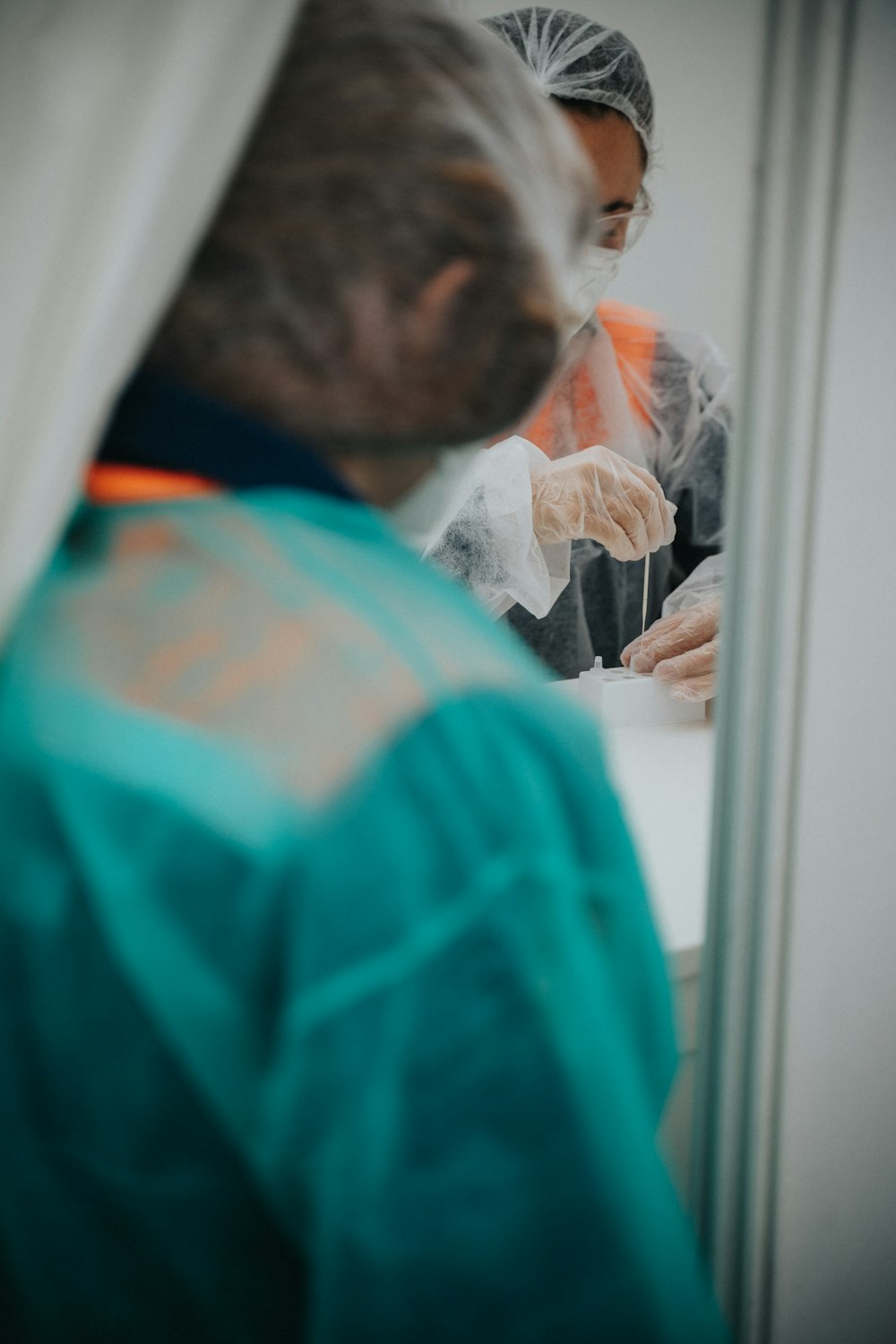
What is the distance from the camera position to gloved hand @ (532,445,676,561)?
1423 millimetres

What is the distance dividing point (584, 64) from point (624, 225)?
20cm

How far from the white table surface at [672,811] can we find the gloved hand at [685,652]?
71 millimetres

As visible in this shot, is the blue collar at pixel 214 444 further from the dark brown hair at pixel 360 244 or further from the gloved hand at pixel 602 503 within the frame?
the gloved hand at pixel 602 503

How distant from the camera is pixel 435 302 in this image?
1.30 feet

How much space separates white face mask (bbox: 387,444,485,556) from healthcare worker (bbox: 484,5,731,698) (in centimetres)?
85

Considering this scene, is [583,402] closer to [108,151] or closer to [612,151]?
[612,151]

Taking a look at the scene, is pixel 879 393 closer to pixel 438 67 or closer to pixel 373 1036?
pixel 438 67

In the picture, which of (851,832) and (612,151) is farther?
(612,151)

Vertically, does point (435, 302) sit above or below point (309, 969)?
above

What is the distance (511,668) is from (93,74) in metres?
0.31

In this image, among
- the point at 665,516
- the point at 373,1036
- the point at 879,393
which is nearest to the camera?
the point at 373,1036

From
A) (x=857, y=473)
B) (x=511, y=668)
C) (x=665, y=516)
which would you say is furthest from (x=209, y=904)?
(x=665, y=516)

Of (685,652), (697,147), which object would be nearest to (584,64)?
(697,147)

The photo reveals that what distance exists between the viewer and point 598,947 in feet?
1.29
